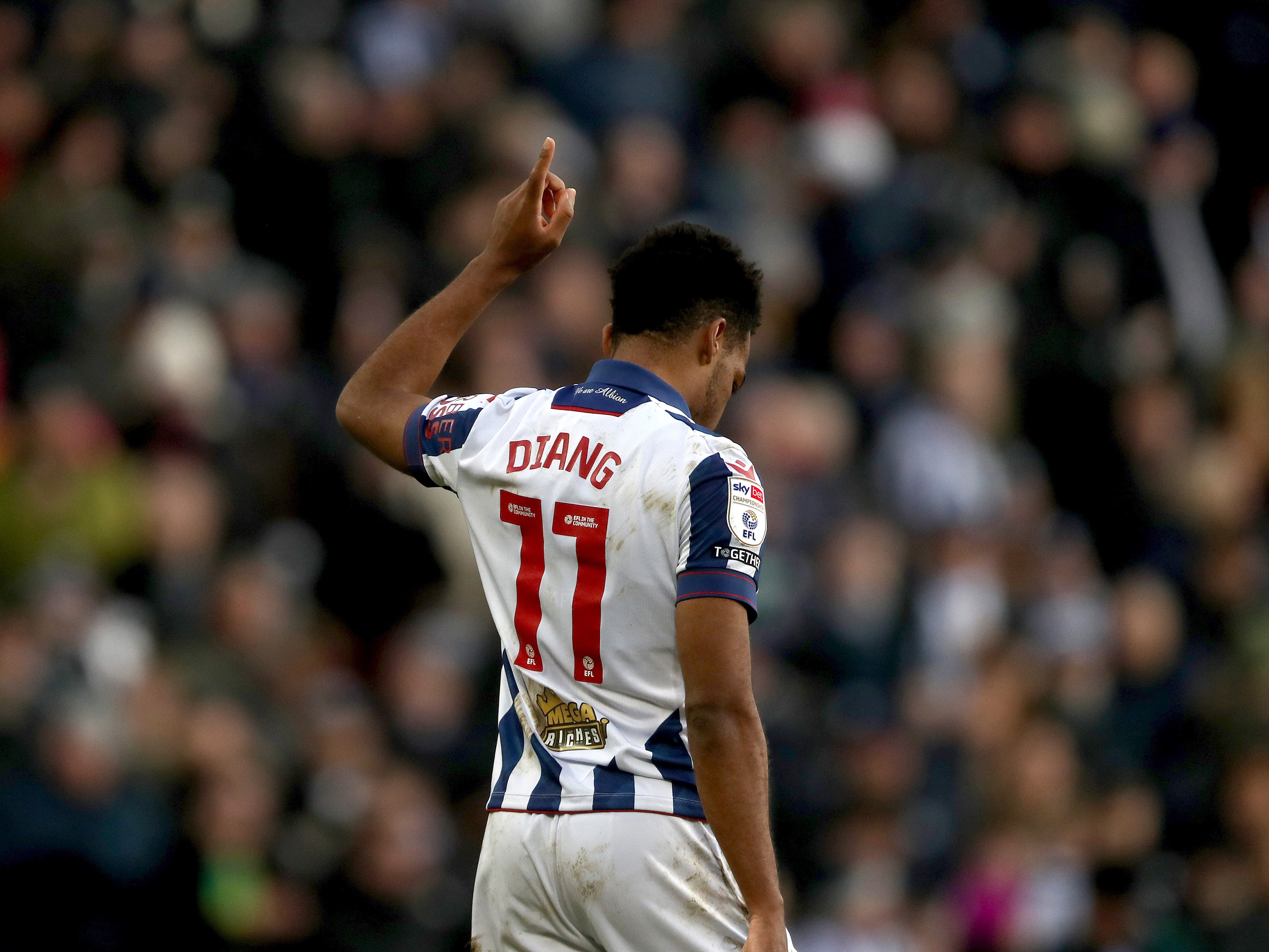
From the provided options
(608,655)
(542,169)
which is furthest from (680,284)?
(608,655)

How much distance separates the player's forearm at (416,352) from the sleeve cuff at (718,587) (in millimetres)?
1004

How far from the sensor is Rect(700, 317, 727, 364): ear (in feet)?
13.9

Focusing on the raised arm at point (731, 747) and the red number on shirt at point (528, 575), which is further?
the red number on shirt at point (528, 575)

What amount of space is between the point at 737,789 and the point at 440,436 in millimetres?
1157

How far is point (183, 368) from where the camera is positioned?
980cm

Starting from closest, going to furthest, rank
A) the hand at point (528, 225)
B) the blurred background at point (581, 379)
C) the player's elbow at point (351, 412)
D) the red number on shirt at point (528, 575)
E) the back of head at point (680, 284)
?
the red number on shirt at point (528, 575), the back of head at point (680, 284), the hand at point (528, 225), the player's elbow at point (351, 412), the blurred background at point (581, 379)

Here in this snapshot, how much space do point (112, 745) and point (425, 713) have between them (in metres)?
1.47

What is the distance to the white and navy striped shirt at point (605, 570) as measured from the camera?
3.91 metres

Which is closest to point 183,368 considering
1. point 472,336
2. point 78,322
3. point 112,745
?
point 78,322

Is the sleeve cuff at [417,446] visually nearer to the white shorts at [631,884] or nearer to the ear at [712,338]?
the ear at [712,338]

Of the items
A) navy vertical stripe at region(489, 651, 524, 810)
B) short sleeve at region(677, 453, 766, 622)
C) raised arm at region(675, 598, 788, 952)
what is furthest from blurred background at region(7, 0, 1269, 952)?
short sleeve at region(677, 453, 766, 622)

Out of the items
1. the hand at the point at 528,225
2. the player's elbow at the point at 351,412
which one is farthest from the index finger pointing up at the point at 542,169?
the player's elbow at the point at 351,412

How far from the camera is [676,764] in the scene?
400cm

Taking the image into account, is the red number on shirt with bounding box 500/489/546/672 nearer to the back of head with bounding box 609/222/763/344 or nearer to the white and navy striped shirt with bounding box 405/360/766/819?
the white and navy striped shirt with bounding box 405/360/766/819
